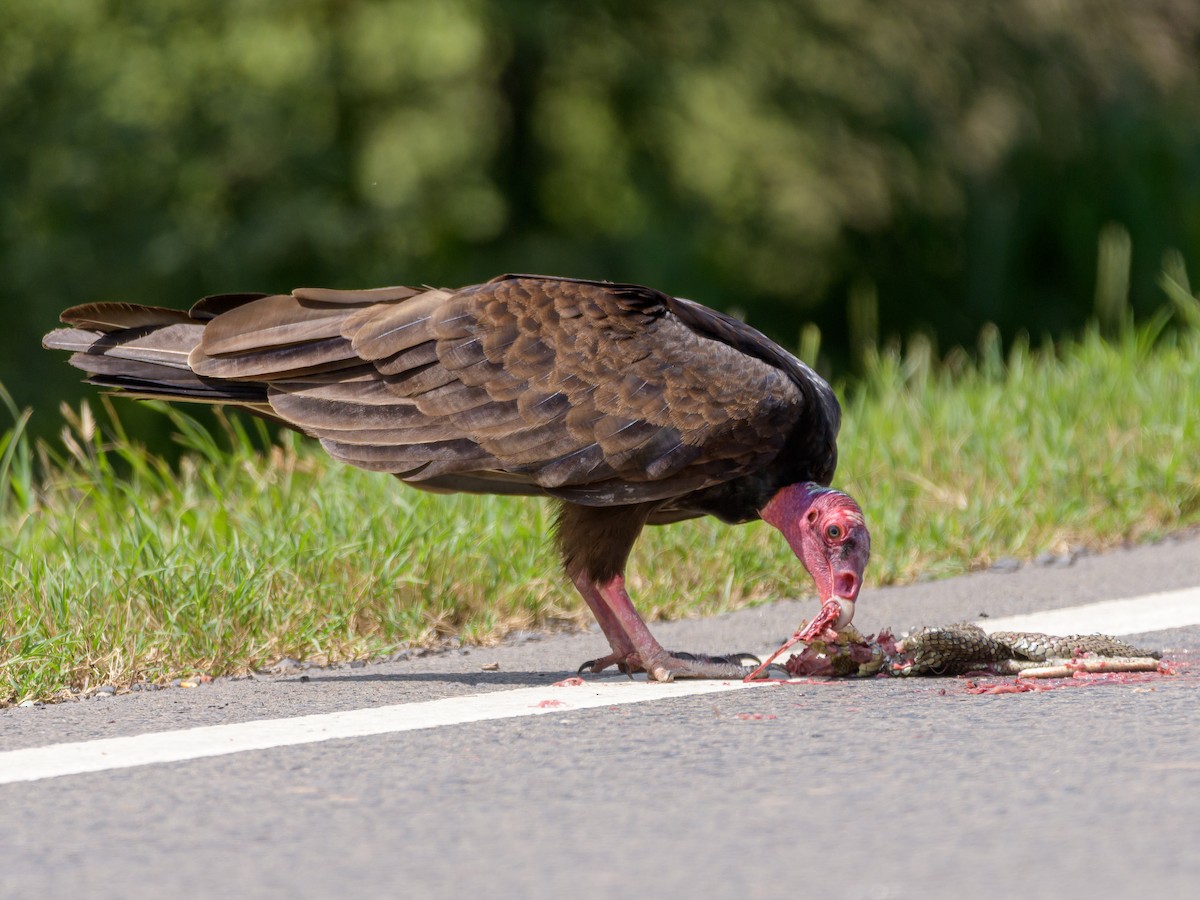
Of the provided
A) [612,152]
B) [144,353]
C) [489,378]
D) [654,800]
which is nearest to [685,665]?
[489,378]

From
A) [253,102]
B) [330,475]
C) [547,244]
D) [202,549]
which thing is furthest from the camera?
[547,244]

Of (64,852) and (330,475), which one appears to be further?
(330,475)

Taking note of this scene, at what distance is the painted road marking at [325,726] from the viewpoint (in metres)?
2.96

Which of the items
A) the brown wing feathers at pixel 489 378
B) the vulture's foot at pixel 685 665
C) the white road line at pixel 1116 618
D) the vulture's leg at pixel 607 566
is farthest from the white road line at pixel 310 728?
the white road line at pixel 1116 618

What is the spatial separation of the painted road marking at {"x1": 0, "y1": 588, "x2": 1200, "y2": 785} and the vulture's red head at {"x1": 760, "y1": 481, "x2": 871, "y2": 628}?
1.40 feet

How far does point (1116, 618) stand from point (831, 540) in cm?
89

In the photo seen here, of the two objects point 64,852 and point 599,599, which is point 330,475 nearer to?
point 599,599

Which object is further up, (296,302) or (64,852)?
(296,302)

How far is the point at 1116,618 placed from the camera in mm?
4426

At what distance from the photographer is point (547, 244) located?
14102mm

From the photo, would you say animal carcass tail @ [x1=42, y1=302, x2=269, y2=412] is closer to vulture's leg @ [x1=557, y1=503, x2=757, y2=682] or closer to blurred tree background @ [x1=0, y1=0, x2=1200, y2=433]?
vulture's leg @ [x1=557, y1=503, x2=757, y2=682]

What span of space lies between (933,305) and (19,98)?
25.8ft

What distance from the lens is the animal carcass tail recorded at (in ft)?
13.7

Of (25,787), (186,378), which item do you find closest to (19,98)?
(186,378)
